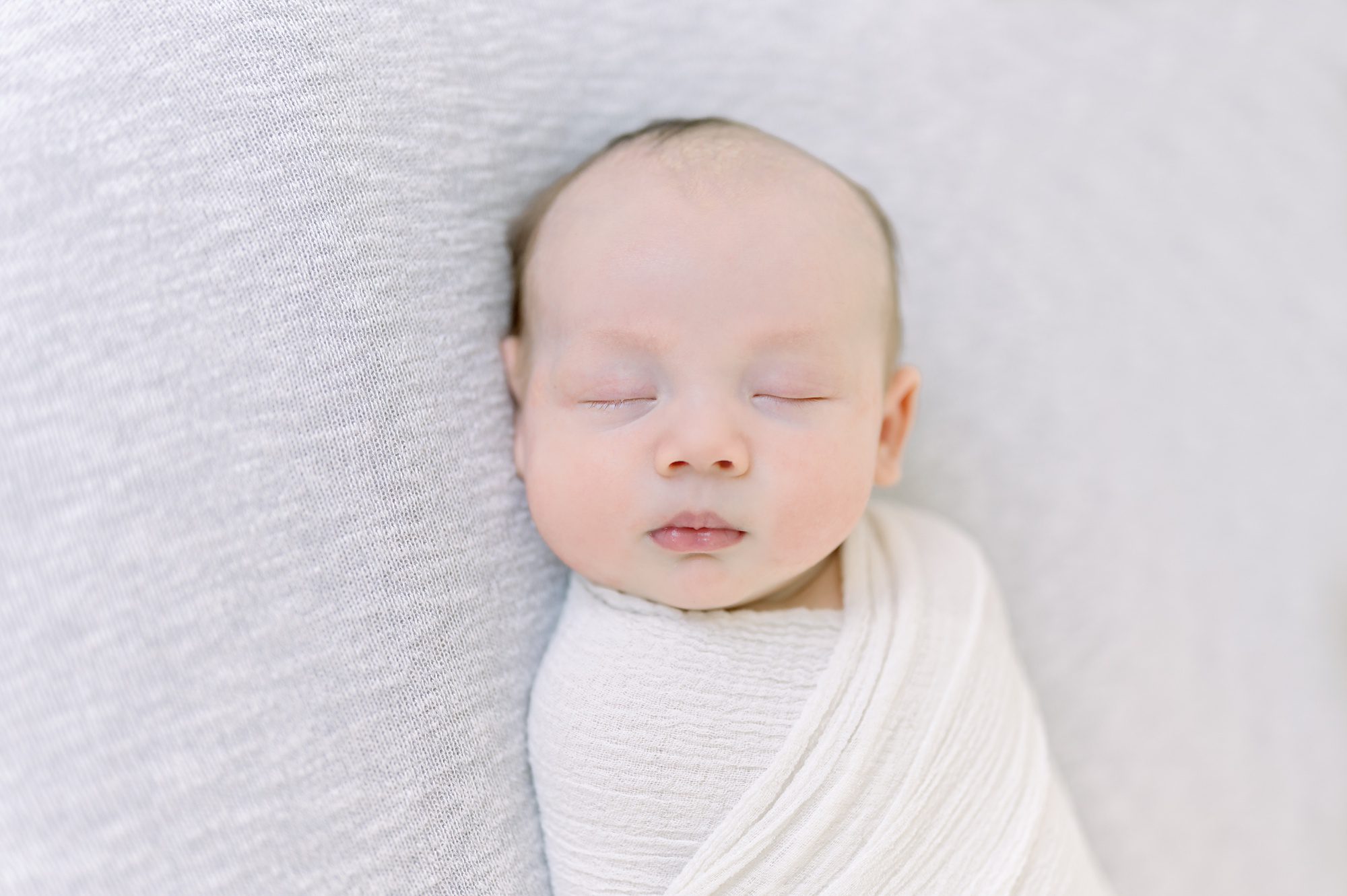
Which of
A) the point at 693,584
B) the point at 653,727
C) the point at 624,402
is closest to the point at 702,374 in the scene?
the point at 624,402

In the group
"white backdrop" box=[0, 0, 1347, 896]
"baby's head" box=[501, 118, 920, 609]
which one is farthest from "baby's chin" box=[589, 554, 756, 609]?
"white backdrop" box=[0, 0, 1347, 896]

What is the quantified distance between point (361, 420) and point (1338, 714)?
126cm

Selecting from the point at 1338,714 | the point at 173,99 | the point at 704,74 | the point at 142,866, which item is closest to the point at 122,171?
the point at 173,99

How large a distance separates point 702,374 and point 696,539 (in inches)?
5.3

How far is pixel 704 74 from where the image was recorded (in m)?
1.13

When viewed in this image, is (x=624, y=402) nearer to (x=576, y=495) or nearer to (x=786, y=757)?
(x=576, y=495)

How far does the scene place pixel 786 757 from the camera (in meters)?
0.83

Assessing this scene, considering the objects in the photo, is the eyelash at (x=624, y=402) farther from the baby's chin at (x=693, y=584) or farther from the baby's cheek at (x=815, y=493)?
the baby's chin at (x=693, y=584)

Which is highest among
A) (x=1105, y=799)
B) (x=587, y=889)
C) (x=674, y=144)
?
(x=674, y=144)

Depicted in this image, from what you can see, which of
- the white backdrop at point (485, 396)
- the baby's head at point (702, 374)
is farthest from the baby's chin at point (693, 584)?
the white backdrop at point (485, 396)

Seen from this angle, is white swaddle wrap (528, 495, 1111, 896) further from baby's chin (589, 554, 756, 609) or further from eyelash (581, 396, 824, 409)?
eyelash (581, 396, 824, 409)

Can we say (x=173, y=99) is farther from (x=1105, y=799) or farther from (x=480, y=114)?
(x=1105, y=799)

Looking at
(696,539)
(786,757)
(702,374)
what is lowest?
(786,757)

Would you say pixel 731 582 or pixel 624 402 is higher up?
pixel 624 402
